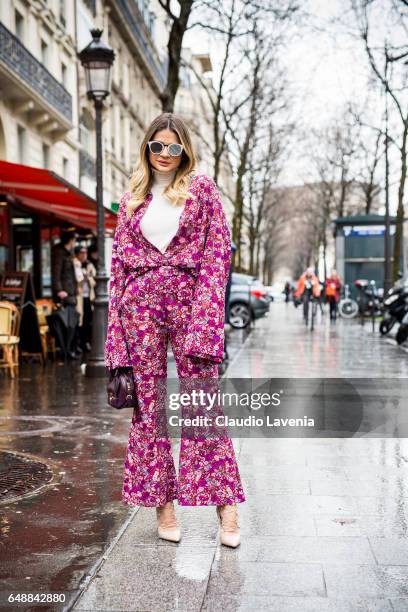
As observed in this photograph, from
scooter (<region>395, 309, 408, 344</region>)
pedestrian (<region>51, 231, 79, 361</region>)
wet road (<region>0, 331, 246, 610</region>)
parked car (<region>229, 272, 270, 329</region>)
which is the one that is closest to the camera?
wet road (<region>0, 331, 246, 610</region>)

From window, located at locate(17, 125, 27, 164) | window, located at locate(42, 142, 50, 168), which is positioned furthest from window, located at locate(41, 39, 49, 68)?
window, located at locate(17, 125, 27, 164)

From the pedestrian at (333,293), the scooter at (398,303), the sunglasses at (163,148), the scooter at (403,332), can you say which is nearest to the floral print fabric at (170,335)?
the sunglasses at (163,148)

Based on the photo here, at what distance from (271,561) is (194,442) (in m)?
0.63

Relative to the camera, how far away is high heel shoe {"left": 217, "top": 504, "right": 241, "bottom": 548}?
377 centimetres

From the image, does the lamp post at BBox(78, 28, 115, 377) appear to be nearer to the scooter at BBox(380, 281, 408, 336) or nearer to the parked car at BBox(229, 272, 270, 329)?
the scooter at BBox(380, 281, 408, 336)

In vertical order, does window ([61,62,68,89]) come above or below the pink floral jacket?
above

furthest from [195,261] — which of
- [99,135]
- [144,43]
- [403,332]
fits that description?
[144,43]

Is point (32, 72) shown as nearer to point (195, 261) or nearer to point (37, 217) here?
point (37, 217)

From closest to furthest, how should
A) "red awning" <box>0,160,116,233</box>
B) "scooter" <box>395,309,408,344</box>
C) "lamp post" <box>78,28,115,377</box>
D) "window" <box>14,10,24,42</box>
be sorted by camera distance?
1. "red awning" <box>0,160,116,233</box>
2. "lamp post" <box>78,28,115,377</box>
3. "scooter" <box>395,309,408,344</box>
4. "window" <box>14,10,24,42</box>

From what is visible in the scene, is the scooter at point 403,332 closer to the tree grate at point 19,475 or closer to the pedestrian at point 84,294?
the pedestrian at point 84,294

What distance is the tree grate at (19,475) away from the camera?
4867 mm

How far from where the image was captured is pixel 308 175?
174ft

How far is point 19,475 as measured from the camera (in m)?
5.30

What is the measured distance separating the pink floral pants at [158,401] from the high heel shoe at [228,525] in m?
0.04
